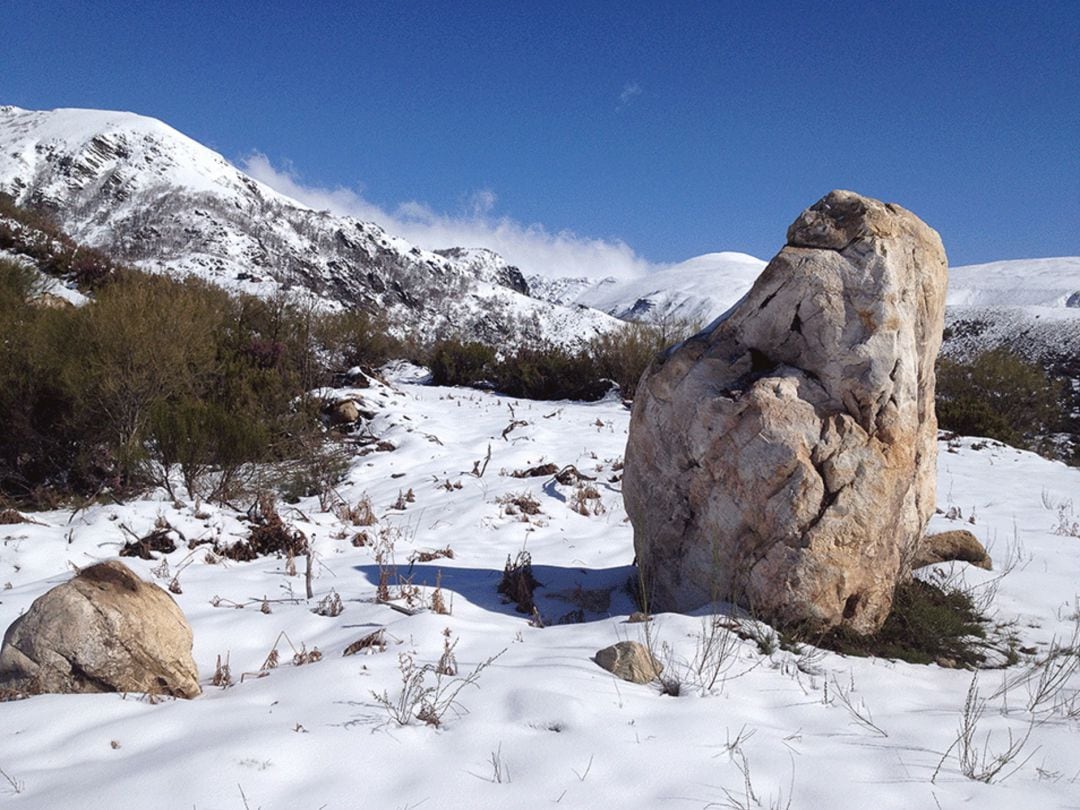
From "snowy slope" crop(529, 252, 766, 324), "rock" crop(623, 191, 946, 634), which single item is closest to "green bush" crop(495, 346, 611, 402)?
"rock" crop(623, 191, 946, 634)

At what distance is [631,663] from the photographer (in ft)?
8.36

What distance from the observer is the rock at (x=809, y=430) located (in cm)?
307

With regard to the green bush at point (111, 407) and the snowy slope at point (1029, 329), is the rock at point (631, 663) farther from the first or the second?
the snowy slope at point (1029, 329)

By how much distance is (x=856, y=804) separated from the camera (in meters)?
1.75

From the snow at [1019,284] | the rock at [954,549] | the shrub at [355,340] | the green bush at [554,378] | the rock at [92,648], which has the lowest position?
the rock at [954,549]

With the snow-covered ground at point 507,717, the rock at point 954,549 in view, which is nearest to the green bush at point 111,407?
the snow-covered ground at point 507,717

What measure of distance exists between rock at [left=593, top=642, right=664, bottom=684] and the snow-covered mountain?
42945mm

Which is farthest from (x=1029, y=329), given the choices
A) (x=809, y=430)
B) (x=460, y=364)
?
(x=809, y=430)

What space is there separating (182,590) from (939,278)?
188 inches

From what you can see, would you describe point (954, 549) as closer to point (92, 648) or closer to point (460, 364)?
point (92, 648)

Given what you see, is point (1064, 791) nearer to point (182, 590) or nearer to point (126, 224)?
point (182, 590)

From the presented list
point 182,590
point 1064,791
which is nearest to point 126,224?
point 182,590

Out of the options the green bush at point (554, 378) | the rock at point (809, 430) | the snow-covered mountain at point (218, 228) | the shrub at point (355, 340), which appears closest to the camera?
the rock at point (809, 430)

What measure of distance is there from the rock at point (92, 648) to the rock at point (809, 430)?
2.45m
